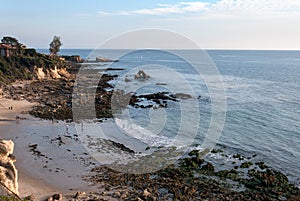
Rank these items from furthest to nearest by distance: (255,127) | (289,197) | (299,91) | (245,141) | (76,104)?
(299,91) < (76,104) < (255,127) < (245,141) < (289,197)

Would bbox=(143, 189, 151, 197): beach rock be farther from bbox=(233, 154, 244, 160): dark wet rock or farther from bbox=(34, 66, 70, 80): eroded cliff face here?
bbox=(34, 66, 70, 80): eroded cliff face

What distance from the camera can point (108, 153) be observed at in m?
25.1

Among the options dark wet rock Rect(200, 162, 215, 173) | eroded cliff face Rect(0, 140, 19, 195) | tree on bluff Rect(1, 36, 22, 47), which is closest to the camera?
eroded cliff face Rect(0, 140, 19, 195)

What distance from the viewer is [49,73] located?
217ft

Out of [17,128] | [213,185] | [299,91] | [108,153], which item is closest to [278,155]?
[213,185]

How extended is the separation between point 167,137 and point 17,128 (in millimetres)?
14999

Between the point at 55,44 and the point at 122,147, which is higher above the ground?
the point at 55,44

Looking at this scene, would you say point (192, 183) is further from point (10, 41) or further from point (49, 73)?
point (10, 41)

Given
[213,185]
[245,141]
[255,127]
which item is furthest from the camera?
[255,127]

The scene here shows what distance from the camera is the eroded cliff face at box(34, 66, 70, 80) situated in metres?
62.7

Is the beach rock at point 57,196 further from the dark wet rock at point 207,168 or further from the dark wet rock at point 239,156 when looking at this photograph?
the dark wet rock at point 239,156

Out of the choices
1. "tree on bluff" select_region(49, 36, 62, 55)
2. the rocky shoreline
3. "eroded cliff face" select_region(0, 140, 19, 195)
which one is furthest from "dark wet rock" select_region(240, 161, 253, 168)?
"tree on bluff" select_region(49, 36, 62, 55)

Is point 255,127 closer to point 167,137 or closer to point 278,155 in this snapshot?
point 278,155

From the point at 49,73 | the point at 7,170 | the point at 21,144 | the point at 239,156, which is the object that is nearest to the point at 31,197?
the point at 7,170
